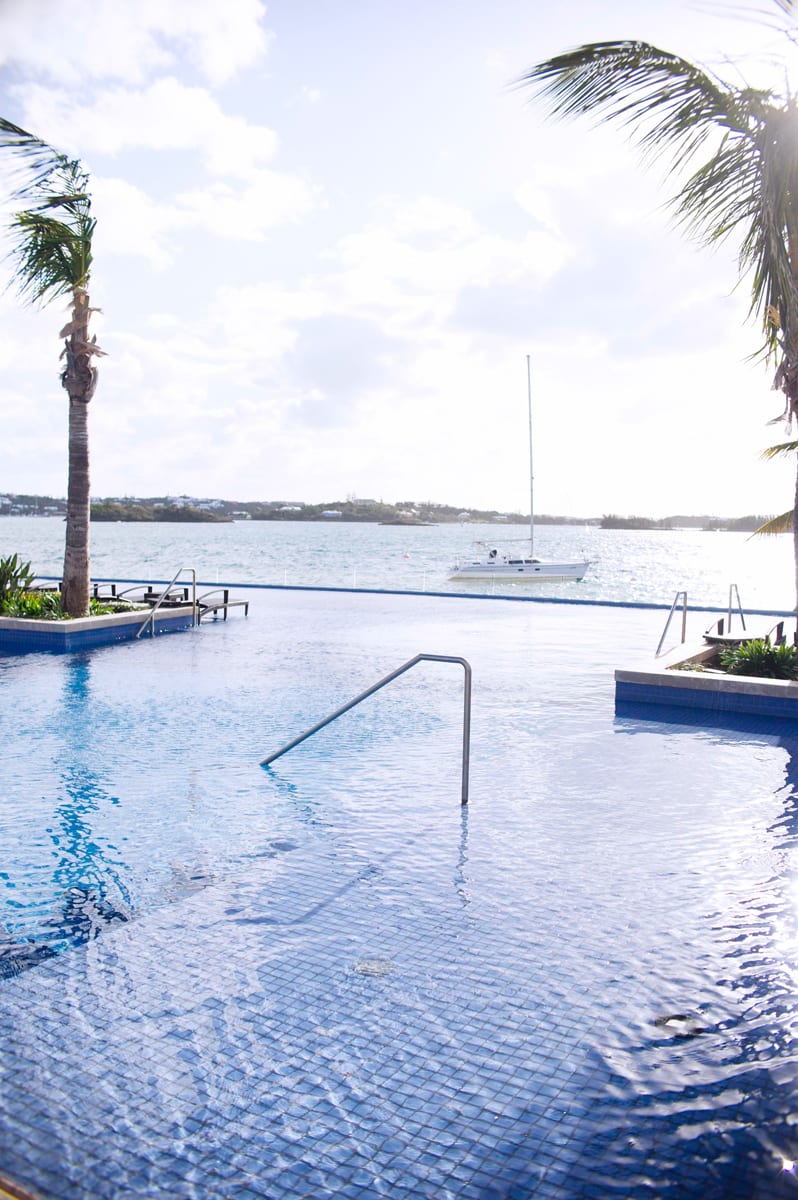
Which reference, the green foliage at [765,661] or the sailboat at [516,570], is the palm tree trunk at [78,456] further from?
the sailboat at [516,570]

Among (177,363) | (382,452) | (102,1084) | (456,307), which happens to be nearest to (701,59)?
(102,1084)

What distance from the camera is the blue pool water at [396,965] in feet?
8.37

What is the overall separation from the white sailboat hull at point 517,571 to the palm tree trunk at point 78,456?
39547 mm

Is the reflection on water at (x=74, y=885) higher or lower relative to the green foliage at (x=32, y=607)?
lower

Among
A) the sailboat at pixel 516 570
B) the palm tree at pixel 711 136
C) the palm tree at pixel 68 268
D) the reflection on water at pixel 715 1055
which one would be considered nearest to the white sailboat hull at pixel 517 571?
the sailboat at pixel 516 570

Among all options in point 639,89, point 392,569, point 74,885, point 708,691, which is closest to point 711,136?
point 639,89

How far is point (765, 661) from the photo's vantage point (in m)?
9.27

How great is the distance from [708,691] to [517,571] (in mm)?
43086

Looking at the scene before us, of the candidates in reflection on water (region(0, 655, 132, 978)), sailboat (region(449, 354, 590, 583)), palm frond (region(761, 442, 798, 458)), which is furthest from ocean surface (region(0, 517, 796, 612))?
reflection on water (region(0, 655, 132, 978))

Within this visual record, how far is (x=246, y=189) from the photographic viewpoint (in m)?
14.7

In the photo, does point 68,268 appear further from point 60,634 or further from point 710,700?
point 710,700

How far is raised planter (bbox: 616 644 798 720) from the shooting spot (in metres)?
8.61

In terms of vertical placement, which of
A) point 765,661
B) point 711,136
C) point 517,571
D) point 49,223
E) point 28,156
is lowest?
point 765,661

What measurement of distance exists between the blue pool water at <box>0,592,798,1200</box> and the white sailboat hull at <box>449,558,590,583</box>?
44068 mm
